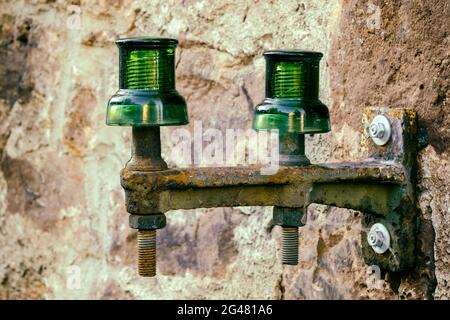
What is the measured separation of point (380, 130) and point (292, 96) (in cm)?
16

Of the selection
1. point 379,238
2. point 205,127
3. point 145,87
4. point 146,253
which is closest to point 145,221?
point 146,253

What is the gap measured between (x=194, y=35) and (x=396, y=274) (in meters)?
0.51

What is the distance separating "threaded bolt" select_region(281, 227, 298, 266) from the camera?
1087mm

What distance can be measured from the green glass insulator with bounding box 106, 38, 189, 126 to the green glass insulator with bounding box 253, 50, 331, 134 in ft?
0.34

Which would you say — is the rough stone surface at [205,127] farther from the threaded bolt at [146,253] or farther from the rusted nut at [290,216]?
the threaded bolt at [146,253]

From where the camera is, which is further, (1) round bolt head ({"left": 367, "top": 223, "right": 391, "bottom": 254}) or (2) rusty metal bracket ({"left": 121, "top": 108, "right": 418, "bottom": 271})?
(1) round bolt head ({"left": 367, "top": 223, "right": 391, "bottom": 254})

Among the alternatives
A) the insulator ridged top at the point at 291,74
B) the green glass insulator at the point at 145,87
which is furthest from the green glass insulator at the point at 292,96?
the green glass insulator at the point at 145,87

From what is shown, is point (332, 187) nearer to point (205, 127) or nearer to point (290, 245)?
point (290, 245)

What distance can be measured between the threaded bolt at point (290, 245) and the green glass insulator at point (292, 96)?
12cm

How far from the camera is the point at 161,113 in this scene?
1.02 meters

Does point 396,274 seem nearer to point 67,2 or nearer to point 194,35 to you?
point 194,35

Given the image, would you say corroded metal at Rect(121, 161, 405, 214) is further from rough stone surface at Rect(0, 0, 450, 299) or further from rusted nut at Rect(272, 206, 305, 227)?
rough stone surface at Rect(0, 0, 450, 299)

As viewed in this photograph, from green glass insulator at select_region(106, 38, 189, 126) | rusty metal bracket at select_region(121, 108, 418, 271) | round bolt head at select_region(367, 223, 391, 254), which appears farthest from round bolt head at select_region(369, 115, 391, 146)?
green glass insulator at select_region(106, 38, 189, 126)

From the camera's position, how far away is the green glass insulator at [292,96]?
1038 millimetres
